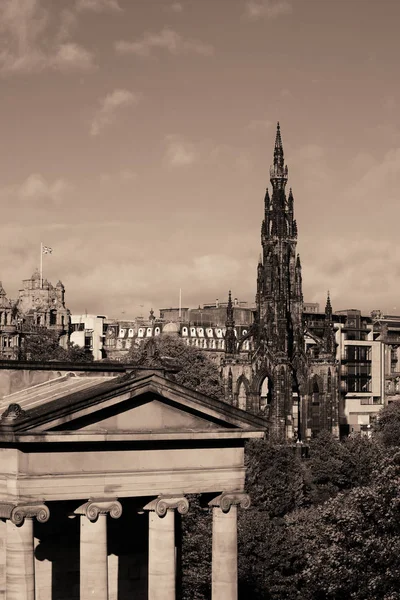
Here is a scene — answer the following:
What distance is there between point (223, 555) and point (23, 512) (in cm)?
748

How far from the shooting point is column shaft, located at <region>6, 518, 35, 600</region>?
38906mm

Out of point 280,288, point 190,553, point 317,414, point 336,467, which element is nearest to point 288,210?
point 280,288

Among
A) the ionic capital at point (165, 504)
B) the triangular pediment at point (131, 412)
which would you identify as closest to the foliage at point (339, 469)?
the triangular pediment at point (131, 412)

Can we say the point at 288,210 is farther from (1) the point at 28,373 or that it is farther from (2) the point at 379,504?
(1) the point at 28,373

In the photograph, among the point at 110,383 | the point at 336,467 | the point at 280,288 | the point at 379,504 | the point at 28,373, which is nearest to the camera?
the point at 110,383

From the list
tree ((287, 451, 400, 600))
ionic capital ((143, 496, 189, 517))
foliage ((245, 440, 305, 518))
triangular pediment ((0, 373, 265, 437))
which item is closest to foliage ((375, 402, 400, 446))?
foliage ((245, 440, 305, 518))

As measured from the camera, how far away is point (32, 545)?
129ft

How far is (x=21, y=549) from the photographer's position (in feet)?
128

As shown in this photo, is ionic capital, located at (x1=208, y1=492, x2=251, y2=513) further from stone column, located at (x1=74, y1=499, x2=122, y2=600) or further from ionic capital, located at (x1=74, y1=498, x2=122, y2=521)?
stone column, located at (x1=74, y1=499, x2=122, y2=600)

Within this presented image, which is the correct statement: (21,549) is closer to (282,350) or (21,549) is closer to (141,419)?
(141,419)

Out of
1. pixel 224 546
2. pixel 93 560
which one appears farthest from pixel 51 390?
pixel 224 546

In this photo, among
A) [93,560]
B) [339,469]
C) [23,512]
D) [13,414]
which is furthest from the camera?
[339,469]

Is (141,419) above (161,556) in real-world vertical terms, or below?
above

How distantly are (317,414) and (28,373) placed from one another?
148357mm
